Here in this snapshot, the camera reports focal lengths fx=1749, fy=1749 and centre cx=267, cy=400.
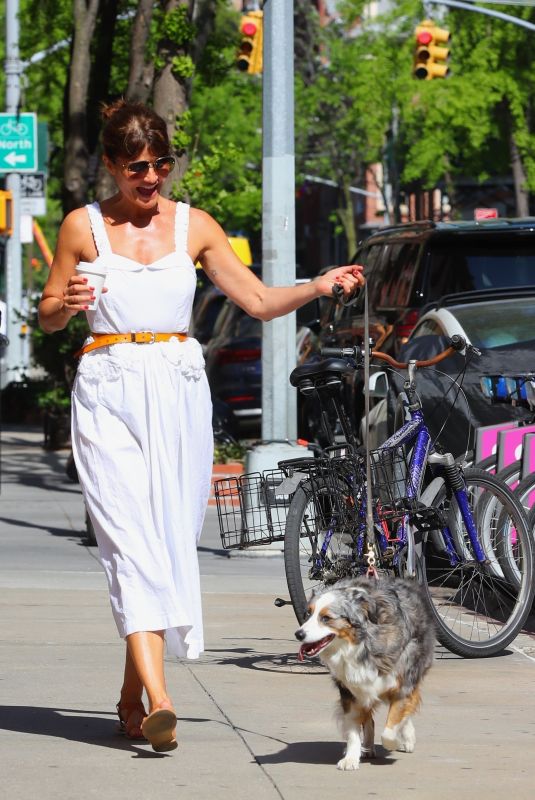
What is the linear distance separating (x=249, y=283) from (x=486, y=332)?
5.19m

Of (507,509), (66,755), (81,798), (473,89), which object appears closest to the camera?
(81,798)

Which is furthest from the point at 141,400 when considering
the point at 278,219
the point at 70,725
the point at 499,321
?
the point at 278,219

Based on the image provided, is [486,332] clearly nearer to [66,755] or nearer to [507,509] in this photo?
[507,509]

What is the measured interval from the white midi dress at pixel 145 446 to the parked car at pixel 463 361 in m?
2.50

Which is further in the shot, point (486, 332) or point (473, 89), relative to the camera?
point (473, 89)

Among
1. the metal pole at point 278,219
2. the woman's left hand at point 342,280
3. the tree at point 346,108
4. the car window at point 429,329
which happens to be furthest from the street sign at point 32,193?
the woman's left hand at point 342,280

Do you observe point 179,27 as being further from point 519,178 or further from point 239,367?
point 519,178

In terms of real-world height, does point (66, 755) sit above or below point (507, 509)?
below

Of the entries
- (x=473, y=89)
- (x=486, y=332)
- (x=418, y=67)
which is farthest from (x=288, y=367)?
(x=473, y=89)

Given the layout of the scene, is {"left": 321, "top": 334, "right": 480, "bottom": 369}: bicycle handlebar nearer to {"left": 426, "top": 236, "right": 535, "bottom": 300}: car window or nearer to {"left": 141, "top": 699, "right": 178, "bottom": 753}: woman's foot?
{"left": 141, "top": 699, "right": 178, "bottom": 753}: woman's foot

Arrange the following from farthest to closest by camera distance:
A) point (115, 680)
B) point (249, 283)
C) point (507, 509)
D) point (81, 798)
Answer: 1. point (507, 509)
2. point (115, 680)
3. point (249, 283)
4. point (81, 798)

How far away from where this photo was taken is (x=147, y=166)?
5410 mm

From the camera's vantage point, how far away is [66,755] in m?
5.32

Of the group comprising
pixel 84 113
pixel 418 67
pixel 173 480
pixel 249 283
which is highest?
pixel 418 67
